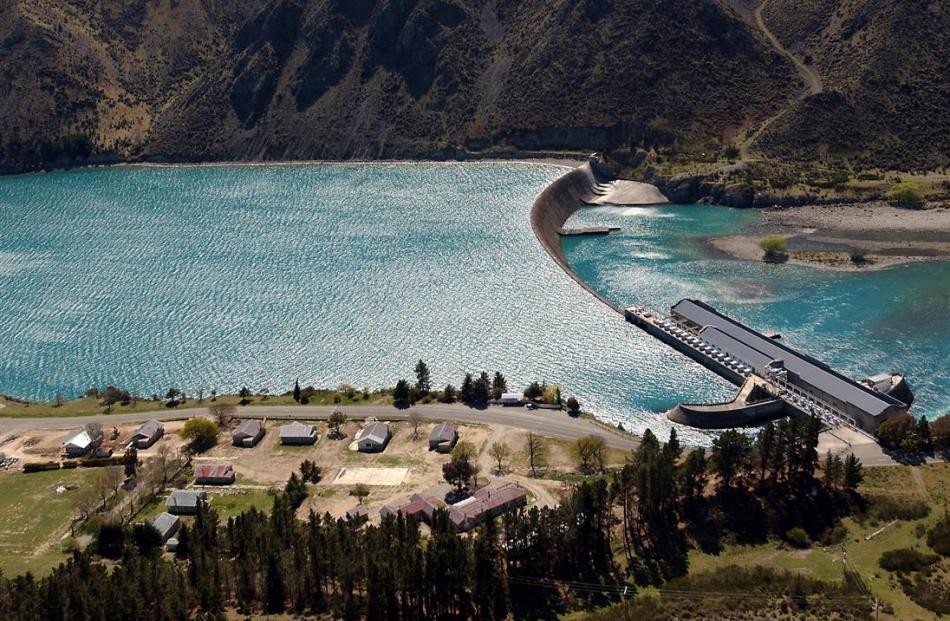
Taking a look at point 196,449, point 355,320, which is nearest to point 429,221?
point 355,320

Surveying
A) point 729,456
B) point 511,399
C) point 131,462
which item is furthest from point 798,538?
point 131,462

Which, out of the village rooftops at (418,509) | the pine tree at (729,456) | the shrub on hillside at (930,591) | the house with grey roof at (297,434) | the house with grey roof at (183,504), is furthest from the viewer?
the house with grey roof at (297,434)

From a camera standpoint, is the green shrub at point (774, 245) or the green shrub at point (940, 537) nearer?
the green shrub at point (940, 537)

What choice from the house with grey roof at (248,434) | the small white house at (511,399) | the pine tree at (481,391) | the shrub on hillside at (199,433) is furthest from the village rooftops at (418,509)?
the shrub on hillside at (199,433)

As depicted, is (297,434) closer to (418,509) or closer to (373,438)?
(373,438)

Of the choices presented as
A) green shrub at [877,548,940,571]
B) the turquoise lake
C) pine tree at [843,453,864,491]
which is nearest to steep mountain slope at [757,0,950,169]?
the turquoise lake

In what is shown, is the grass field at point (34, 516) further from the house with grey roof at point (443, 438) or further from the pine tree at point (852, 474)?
the pine tree at point (852, 474)
